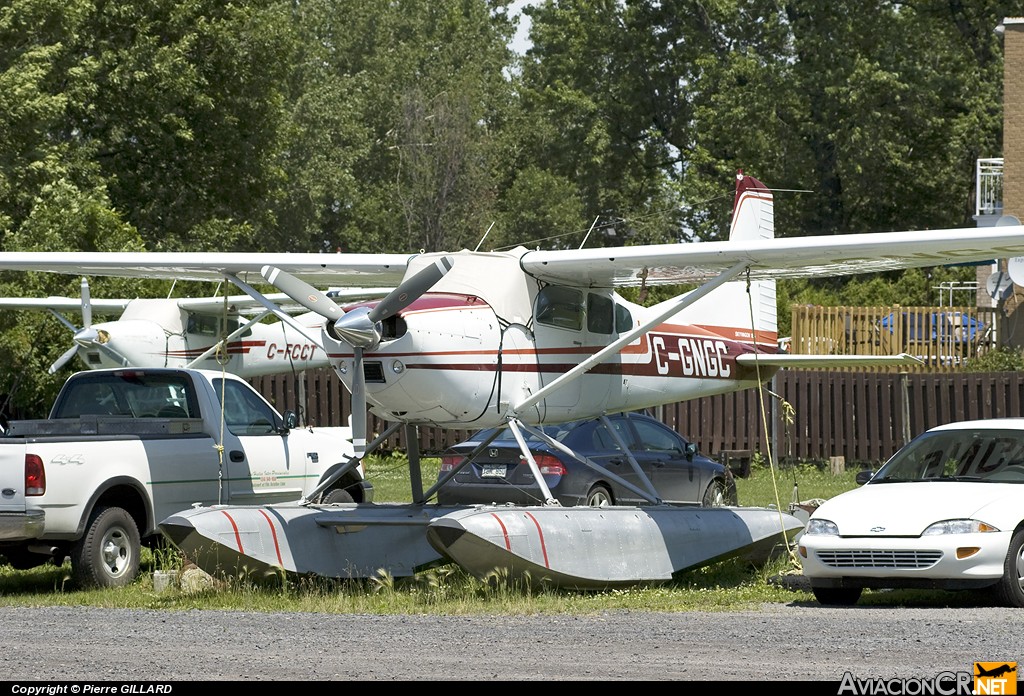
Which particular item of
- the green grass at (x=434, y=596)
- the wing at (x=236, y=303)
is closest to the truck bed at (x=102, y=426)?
the green grass at (x=434, y=596)

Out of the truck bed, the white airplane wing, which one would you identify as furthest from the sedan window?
the truck bed

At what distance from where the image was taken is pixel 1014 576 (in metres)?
10.6

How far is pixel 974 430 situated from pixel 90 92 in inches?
1129

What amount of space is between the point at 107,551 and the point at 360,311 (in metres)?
3.00

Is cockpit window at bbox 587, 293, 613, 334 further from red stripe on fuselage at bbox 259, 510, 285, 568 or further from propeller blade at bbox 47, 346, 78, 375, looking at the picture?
propeller blade at bbox 47, 346, 78, 375

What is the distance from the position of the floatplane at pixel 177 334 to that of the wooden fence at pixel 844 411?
3.29 m

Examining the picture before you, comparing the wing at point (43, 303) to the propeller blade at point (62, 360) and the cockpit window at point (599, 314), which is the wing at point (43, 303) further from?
the cockpit window at point (599, 314)

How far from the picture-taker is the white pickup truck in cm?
1148

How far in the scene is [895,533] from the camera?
34.7 ft

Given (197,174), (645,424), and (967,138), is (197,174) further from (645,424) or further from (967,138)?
(645,424)

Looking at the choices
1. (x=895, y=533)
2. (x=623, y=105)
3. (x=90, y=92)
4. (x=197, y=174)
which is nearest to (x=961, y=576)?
(x=895, y=533)

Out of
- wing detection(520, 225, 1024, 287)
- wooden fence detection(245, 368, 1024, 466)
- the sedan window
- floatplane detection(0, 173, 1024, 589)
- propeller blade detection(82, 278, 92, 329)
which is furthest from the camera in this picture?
wooden fence detection(245, 368, 1024, 466)

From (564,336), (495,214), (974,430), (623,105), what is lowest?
(974,430)

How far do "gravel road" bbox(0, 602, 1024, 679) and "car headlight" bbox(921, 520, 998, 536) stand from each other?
0.58m
